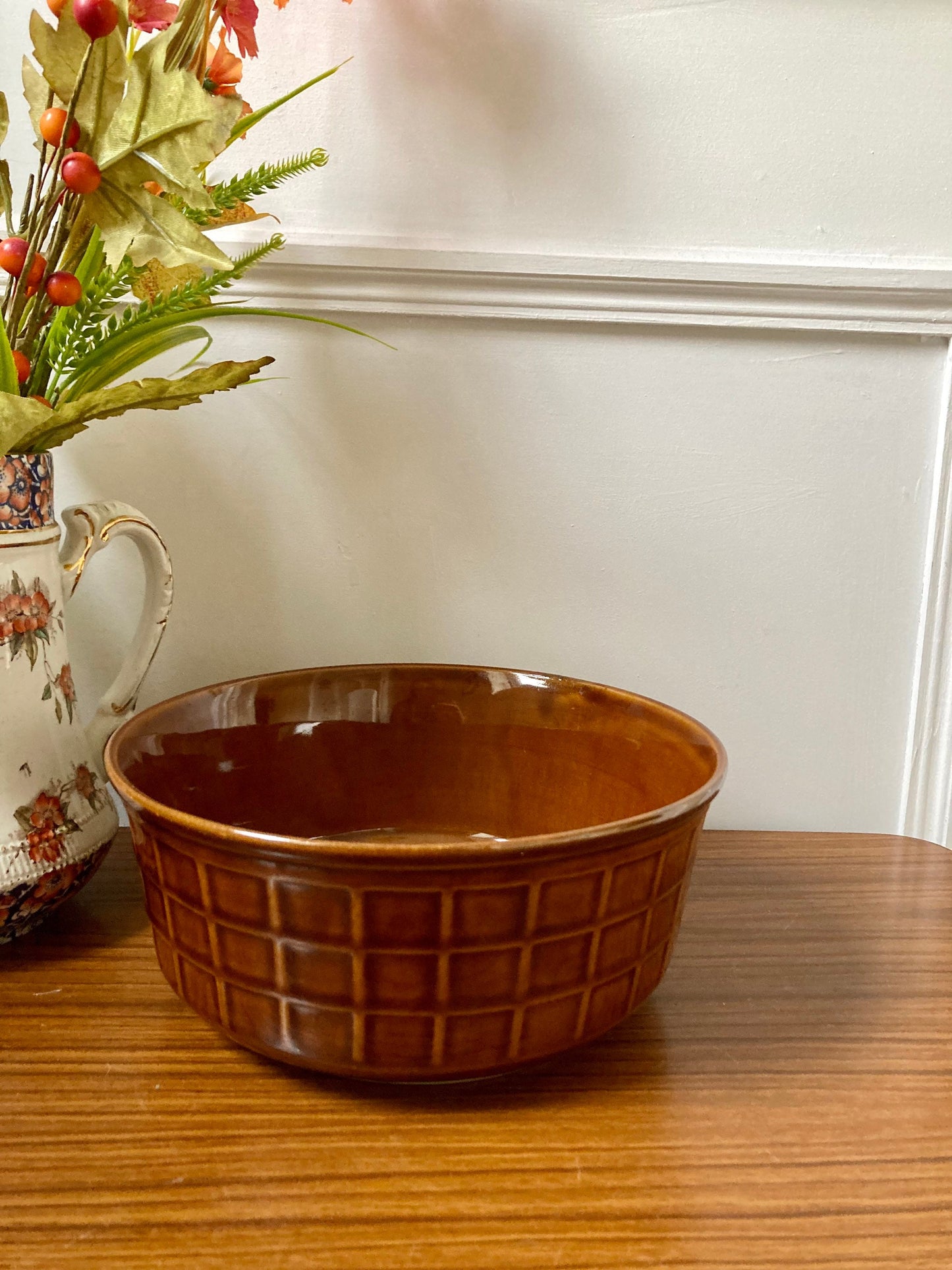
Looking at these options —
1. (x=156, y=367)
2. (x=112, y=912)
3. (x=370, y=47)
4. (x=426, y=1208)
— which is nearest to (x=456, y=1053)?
(x=426, y=1208)

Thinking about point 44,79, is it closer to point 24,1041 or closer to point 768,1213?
point 24,1041

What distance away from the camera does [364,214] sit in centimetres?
74

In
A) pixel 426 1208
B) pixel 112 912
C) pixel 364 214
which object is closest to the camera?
pixel 426 1208

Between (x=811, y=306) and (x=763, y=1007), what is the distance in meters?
0.53

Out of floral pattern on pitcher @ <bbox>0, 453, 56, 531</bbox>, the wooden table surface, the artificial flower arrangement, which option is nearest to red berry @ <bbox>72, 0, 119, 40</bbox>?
the artificial flower arrangement

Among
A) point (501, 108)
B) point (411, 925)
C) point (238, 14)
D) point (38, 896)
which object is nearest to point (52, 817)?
point (38, 896)

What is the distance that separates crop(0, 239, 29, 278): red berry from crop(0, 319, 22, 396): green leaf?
3cm

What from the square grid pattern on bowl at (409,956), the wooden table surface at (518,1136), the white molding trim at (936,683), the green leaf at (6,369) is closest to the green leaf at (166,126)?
the green leaf at (6,369)

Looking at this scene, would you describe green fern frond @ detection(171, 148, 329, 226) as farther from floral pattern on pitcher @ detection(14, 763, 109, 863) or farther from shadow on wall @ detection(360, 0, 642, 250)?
floral pattern on pitcher @ detection(14, 763, 109, 863)

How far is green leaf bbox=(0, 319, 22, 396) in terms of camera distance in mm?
501

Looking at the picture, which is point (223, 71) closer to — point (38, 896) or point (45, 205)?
point (45, 205)

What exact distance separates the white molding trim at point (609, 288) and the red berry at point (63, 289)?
0.23 meters

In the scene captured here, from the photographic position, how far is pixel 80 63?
0.49m

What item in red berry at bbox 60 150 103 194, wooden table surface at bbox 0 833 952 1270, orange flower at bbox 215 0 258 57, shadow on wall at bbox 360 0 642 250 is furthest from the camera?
shadow on wall at bbox 360 0 642 250
